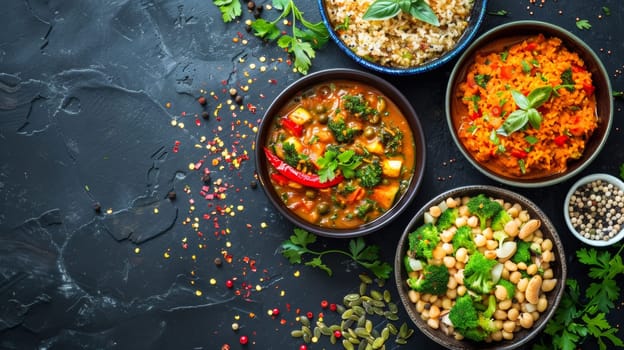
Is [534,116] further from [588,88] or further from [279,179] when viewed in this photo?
[279,179]

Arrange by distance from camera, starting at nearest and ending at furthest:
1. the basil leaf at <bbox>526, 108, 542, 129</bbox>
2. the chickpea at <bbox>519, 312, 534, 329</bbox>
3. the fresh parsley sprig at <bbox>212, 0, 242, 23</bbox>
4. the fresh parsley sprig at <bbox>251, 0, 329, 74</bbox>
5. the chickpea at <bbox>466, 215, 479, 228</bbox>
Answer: the basil leaf at <bbox>526, 108, 542, 129</bbox> → the chickpea at <bbox>519, 312, 534, 329</bbox> → the chickpea at <bbox>466, 215, 479, 228</bbox> → the fresh parsley sprig at <bbox>251, 0, 329, 74</bbox> → the fresh parsley sprig at <bbox>212, 0, 242, 23</bbox>

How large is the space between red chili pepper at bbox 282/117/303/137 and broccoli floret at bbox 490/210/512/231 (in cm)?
138

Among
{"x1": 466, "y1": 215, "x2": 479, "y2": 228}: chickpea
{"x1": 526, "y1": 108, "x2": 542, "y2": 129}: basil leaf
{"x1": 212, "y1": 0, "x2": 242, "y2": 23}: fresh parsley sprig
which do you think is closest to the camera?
{"x1": 526, "y1": 108, "x2": 542, "y2": 129}: basil leaf

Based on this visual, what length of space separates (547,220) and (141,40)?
3.00 m

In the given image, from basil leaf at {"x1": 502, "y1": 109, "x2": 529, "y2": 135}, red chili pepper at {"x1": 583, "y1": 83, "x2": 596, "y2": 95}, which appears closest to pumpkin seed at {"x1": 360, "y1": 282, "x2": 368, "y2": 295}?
basil leaf at {"x1": 502, "y1": 109, "x2": 529, "y2": 135}

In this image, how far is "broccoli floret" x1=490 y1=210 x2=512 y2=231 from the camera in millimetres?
3980

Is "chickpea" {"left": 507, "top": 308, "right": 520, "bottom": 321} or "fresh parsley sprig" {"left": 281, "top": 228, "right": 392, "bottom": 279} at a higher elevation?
"chickpea" {"left": 507, "top": 308, "right": 520, "bottom": 321}

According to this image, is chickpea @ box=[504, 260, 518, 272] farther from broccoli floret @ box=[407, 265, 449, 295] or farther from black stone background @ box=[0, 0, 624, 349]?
black stone background @ box=[0, 0, 624, 349]

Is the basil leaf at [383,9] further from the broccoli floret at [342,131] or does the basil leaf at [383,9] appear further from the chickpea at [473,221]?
the chickpea at [473,221]

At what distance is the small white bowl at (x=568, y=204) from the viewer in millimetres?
4121

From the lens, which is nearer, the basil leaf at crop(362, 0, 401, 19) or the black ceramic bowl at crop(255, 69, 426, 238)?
the basil leaf at crop(362, 0, 401, 19)

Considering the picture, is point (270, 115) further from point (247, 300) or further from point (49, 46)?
point (49, 46)

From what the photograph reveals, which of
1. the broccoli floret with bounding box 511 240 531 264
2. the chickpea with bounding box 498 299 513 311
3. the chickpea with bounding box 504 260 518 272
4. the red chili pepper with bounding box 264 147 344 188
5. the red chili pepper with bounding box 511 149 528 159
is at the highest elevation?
the red chili pepper with bounding box 511 149 528 159

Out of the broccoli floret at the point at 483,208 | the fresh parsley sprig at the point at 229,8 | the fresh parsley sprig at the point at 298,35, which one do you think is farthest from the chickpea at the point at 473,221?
the fresh parsley sprig at the point at 229,8
